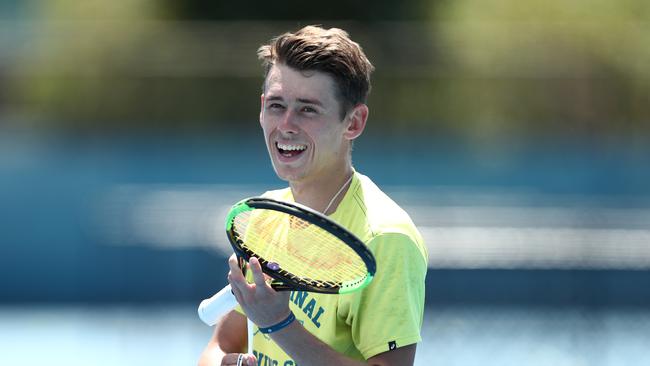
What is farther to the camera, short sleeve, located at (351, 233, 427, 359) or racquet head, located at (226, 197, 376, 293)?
short sleeve, located at (351, 233, 427, 359)

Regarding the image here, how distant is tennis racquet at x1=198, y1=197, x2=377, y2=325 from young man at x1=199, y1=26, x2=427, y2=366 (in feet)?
0.19

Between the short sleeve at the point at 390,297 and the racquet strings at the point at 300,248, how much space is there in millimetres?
63

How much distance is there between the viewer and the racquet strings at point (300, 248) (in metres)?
2.38

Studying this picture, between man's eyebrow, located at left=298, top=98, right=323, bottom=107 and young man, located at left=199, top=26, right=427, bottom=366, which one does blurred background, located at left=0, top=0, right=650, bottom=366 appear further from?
man's eyebrow, located at left=298, top=98, right=323, bottom=107

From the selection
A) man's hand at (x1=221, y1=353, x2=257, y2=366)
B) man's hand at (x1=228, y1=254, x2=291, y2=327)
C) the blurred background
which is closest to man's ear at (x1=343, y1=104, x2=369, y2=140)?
man's hand at (x1=228, y1=254, x2=291, y2=327)

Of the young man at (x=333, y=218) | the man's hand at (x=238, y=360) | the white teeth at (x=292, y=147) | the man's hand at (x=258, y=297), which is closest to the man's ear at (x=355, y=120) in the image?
the young man at (x=333, y=218)

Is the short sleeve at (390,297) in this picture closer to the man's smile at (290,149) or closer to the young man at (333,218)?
the young man at (333,218)

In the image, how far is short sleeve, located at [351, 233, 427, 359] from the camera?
2373mm

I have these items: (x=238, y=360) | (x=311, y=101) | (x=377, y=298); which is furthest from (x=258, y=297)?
(x=311, y=101)

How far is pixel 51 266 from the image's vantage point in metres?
11.2

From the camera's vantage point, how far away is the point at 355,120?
8.51ft

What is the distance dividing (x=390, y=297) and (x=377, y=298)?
3cm

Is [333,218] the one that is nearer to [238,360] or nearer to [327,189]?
[327,189]

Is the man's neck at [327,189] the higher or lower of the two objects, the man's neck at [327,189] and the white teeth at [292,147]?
the lower
